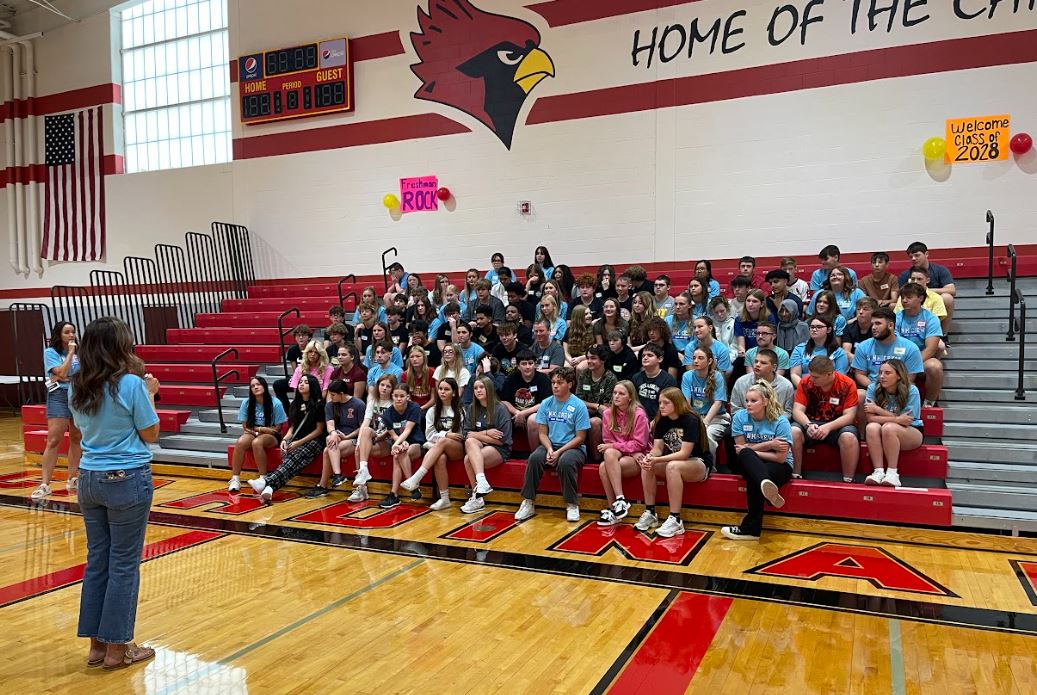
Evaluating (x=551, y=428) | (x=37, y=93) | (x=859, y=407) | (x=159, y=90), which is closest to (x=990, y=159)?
(x=859, y=407)

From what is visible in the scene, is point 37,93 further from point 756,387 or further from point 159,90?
point 756,387

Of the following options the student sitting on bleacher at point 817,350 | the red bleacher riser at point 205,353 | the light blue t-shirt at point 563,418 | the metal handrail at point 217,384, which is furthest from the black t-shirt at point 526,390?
the red bleacher riser at point 205,353

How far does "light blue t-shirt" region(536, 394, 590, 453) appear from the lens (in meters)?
6.99

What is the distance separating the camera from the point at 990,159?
10141 mm

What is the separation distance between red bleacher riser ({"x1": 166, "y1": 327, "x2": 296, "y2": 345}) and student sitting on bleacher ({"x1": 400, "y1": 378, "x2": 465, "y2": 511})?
17.7ft

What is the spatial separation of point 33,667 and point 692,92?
35.3 feet

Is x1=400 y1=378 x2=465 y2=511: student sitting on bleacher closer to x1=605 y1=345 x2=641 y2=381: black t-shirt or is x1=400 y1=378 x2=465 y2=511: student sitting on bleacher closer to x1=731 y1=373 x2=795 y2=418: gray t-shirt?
x1=605 y1=345 x2=641 y2=381: black t-shirt

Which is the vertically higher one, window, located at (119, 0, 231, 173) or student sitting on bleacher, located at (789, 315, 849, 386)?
window, located at (119, 0, 231, 173)

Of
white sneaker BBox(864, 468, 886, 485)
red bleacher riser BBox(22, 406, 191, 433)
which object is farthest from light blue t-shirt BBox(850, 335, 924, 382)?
red bleacher riser BBox(22, 406, 191, 433)

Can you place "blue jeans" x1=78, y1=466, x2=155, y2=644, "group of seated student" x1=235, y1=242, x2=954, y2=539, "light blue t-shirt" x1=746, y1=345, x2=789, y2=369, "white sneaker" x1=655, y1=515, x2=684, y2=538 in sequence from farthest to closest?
"light blue t-shirt" x1=746, y1=345, x2=789, y2=369 → "group of seated student" x1=235, y1=242, x2=954, y2=539 → "white sneaker" x1=655, y1=515, x2=684, y2=538 → "blue jeans" x1=78, y1=466, x2=155, y2=644

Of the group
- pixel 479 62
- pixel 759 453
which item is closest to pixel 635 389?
pixel 759 453

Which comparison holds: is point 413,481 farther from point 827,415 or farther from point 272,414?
point 827,415

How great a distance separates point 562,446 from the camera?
23.1 feet

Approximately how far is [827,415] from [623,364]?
1989 millimetres
